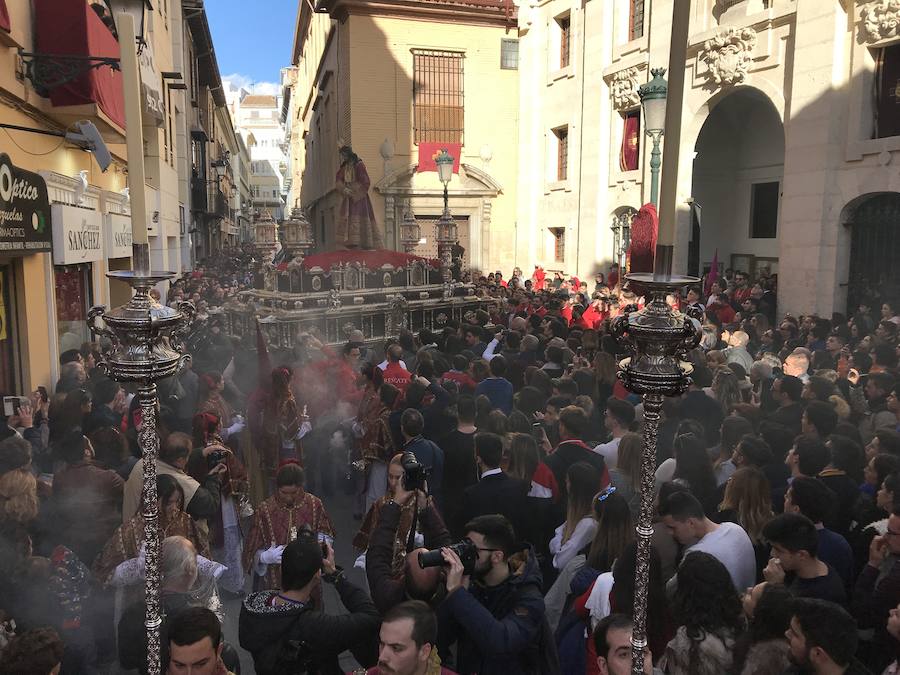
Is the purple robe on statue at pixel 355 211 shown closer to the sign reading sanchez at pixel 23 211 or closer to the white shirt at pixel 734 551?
the sign reading sanchez at pixel 23 211

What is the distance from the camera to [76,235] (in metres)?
10.3

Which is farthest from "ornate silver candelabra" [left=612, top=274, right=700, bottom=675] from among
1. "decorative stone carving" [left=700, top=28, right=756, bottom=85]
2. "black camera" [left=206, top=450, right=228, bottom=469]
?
"decorative stone carving" [left=700, top=28, right=756, bottom=85]

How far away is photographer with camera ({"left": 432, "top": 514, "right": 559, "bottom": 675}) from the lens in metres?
3.15

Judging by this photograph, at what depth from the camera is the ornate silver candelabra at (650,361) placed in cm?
231

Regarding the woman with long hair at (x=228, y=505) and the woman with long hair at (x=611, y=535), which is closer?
the woman with long hair at (x=611, y=535)

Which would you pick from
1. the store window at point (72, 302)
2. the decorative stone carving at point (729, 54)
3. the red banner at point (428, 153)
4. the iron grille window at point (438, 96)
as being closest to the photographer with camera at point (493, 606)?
the store window at point (72, 302)

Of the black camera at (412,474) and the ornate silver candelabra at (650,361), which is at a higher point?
the ornate silver candelabra at (650,361)

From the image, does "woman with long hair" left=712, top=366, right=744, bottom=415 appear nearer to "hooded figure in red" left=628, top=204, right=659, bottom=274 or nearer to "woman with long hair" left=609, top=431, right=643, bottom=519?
"woman with long hair" left=609, top=431, right=643, bottom=519

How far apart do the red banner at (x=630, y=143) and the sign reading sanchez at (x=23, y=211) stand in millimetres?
17474

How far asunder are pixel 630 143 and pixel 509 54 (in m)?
8.20

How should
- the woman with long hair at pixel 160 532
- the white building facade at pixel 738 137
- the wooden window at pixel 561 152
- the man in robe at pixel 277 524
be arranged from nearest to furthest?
the woman with long hair at pixel 160 532 → the man in robe at pixel 277 524 → the white building facade at pixel 738 137 → the wooden window at pixel 561 152

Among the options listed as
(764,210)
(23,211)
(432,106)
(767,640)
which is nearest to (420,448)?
(767,640)

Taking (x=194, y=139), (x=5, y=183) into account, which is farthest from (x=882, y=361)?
(x=194, y=139)

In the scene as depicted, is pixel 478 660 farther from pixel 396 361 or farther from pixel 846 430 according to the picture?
pixel 396 361
